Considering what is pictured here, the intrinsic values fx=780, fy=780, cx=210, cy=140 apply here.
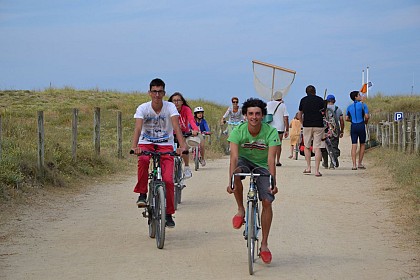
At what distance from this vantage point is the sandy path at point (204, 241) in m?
7.98

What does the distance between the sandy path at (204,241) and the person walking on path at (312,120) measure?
8.52 ft

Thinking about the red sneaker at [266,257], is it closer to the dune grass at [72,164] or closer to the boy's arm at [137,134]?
the boy's arm at [137,134]

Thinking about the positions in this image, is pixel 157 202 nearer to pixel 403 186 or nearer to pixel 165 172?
pixel 165 172

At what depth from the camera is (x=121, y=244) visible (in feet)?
31.2

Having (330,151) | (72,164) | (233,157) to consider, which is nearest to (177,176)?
(233,157)

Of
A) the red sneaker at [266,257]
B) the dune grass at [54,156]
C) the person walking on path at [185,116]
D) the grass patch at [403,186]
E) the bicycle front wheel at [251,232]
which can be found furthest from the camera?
the dune grass at [54,156]

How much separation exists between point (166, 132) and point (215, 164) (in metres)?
11.5

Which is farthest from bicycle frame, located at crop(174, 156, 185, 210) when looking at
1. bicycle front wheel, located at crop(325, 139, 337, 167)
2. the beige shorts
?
bicycle front wheel, located at crop(325, 139, 337, 167)

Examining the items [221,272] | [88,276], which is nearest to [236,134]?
[221,272]

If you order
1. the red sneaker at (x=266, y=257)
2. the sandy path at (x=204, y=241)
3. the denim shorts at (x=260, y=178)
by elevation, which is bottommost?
the sandy path at (x=204, y=241)

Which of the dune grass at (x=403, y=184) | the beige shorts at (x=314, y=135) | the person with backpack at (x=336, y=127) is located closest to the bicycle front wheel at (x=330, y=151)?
the person with backpack at (x=336, y=127)

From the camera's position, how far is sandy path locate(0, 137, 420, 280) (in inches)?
314

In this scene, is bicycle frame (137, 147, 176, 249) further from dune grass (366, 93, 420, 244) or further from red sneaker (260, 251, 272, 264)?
dune grass (366, 93, 420, 244)

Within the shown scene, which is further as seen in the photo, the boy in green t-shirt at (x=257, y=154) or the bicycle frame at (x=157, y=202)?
the bicycle frame at (x=157, y=202)
